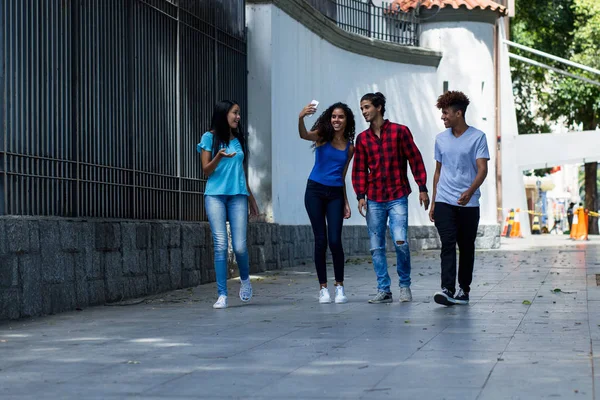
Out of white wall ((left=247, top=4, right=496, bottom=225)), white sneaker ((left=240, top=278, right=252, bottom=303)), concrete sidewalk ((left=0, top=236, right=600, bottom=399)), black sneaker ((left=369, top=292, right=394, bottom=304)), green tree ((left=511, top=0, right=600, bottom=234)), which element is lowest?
concrete sidewalk ((left=0, top=236, right=600, bottom=399))

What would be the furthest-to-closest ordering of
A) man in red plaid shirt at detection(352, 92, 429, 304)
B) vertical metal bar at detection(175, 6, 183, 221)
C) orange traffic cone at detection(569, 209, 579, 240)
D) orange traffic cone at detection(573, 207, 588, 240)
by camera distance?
orange traffic cone at detection(569, 209, 579, 240)
orange traffic cone at detection(573, 207, 588, 240)
vertical metal bar at detection(175, 6, 183, 221)
man in red plaid shirt at detection(352, 92, 429, 304)

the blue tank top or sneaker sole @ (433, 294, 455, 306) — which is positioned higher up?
the blue tank top

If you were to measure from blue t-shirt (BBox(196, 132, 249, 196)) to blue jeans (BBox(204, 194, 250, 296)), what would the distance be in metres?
0.08

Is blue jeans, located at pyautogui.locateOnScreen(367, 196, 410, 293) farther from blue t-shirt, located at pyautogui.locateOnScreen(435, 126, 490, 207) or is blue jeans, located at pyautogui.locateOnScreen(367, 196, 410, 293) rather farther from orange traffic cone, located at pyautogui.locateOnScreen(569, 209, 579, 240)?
orange traffic cone, located at pyautogui.locateOnScreen(569, 209, 579, 240)

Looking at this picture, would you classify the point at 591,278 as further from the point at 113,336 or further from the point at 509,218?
the point at 509,218

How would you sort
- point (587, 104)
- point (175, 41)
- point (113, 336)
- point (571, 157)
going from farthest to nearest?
point (587, 104) < point (571, 157) < point (175, 41) < point (113, 336)

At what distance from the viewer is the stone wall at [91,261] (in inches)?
353

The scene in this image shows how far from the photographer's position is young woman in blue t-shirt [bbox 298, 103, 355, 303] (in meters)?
10.3

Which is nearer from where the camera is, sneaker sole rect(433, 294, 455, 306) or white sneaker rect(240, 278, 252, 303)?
sneaker sole rect(433, 294, 455, 306)

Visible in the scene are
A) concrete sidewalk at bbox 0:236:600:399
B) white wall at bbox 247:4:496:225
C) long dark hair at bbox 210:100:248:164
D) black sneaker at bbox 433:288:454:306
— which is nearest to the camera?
concrete sidewalk at bbox 0:236:600:399

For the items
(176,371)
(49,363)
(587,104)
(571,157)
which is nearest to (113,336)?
(49,363)

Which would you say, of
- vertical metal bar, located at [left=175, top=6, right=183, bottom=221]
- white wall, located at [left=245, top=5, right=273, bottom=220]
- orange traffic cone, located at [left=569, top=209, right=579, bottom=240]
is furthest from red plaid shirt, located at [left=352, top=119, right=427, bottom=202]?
orange traffic cone, located at [left=569, top=209, right=579, bottom=240]

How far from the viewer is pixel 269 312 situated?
962 cm

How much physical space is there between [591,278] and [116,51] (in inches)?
243
